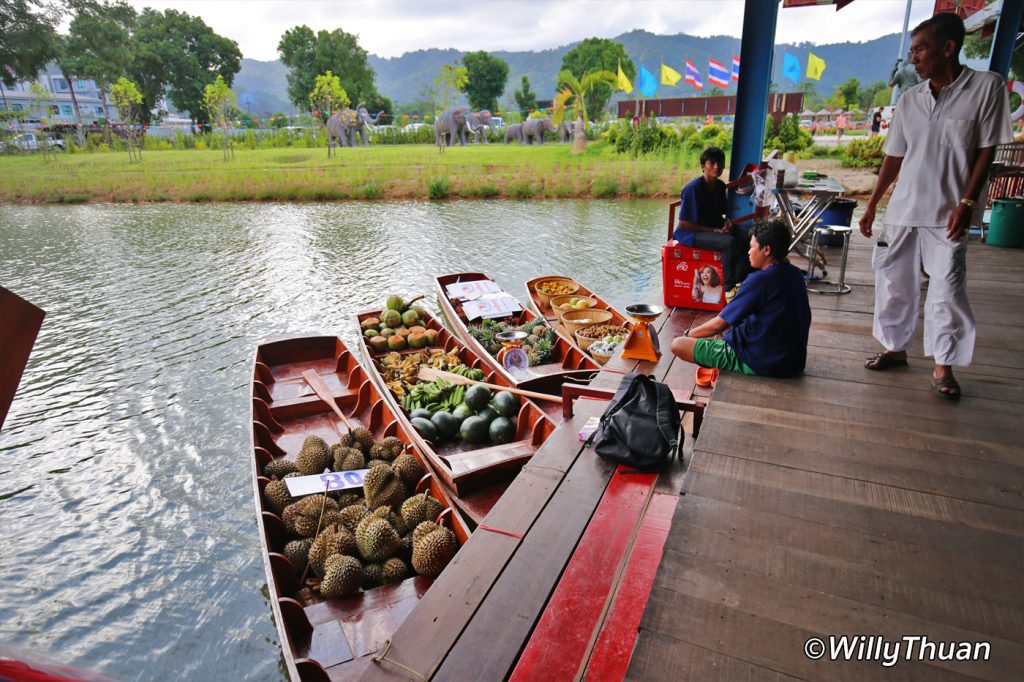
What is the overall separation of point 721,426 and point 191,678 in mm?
3670

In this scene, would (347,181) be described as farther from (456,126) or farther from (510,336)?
(510,336)

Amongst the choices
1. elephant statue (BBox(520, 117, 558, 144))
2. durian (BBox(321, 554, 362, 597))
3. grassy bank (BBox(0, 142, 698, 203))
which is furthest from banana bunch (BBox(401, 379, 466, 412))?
elephant statue (BBox(520, 117, 558, 144))

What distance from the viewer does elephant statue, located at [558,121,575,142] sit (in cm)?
3662

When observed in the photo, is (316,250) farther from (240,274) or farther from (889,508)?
(889,508)

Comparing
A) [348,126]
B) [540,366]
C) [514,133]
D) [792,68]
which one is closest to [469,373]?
[540,366]

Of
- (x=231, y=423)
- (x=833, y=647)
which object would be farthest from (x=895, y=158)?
(x=231, y=423)

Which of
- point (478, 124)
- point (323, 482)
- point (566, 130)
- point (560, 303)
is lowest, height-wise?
point (323, 482)

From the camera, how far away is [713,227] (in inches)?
234

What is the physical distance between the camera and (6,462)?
6.04 m

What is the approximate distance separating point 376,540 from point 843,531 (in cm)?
252

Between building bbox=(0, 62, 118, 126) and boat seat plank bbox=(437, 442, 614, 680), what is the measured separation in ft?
127

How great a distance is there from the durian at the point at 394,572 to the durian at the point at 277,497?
954mm

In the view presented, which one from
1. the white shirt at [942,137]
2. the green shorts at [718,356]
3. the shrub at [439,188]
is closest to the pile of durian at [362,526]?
the green shorts at [718,356]

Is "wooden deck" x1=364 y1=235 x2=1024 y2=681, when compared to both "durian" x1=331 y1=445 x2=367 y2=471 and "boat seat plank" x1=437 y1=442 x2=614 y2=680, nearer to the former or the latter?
"boat seat plank" x1=437 y1=442 x2=614 y2=680
